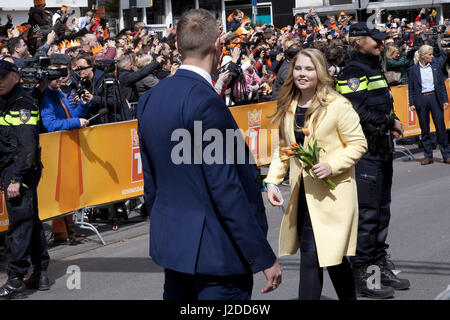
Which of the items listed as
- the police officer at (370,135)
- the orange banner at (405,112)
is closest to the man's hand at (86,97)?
the police officer at (370,135)

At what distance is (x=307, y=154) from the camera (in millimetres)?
5121

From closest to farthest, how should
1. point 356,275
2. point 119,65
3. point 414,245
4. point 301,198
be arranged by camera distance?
point 301,198, point 356,275, point 414,245, point 119,65

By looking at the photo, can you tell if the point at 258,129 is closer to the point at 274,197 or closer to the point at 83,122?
the point at 83,122

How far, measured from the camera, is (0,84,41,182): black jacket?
6797 mm

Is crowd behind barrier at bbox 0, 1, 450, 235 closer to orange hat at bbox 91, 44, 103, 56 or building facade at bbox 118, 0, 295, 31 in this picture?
orange hat at bbox 91, 44, 103, 56

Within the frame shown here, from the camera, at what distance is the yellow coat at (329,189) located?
511 centimetres

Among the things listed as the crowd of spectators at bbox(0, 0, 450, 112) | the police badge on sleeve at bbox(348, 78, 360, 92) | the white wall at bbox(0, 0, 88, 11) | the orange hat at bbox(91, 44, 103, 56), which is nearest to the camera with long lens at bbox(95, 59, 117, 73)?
the crowd of spectators at bbox(0, 0, 450, 112)

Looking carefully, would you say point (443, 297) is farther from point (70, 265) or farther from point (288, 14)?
point (288, 14)

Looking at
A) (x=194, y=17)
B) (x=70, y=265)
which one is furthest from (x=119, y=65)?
(x=194, y=17)

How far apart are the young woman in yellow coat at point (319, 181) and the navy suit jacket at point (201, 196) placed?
150 centimetres

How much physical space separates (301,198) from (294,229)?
226 mm

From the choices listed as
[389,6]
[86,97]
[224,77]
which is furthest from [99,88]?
[389,6]

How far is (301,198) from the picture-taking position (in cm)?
527

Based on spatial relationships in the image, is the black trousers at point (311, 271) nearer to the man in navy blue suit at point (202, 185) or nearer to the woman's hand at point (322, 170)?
the woman's hand at point (322, 170)
